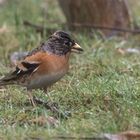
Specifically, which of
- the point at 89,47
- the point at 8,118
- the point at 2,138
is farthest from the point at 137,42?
the point at 2,138

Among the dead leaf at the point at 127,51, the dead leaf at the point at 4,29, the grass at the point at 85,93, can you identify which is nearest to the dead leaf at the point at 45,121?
the grass at the point at 85,93

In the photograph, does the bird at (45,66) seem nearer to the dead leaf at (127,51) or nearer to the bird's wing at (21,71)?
the bird's wing at (21,71)

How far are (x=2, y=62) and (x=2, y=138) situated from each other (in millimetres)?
3572

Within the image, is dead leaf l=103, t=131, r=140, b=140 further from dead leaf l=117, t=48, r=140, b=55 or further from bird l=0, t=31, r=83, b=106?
dead leaf l=117, t=48, r=140, b=55

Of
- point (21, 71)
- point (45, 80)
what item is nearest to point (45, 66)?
point (45, 80)

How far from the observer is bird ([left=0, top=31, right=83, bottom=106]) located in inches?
241

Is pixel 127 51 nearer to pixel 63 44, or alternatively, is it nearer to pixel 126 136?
pixel 63 44

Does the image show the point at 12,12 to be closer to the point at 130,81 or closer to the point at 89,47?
the point at 89,47

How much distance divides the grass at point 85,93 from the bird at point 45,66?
9.1 inches

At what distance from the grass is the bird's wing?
222mm

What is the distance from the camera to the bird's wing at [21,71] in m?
6.22

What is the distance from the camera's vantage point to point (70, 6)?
409 inches

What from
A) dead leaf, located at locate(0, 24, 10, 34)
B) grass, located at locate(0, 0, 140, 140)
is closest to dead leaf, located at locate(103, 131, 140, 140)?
grass, located at locate(0, 0, 140, 140)

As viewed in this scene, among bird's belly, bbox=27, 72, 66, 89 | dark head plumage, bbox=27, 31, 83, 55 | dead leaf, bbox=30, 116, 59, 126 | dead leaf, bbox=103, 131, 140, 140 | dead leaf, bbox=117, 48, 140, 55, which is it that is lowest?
dead leaf, bbox=103, 131, 140, 140
